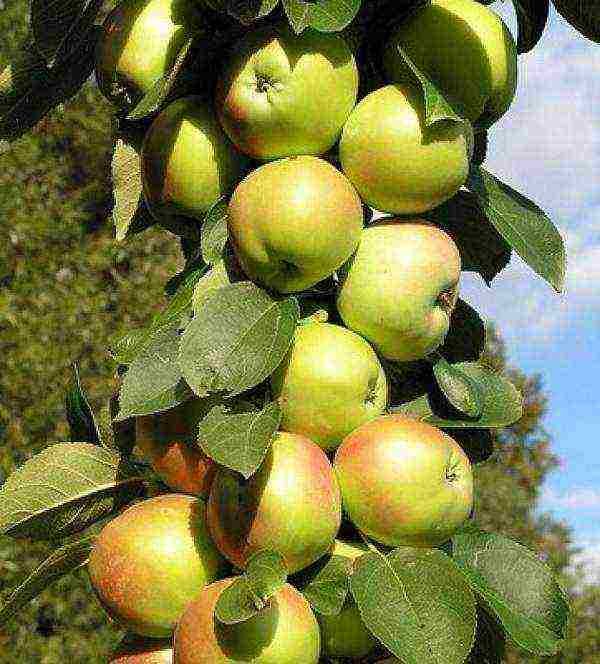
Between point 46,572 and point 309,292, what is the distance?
1.02 ft

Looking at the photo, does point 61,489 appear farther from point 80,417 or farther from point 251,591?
point 251,591

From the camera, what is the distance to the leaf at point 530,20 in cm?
91

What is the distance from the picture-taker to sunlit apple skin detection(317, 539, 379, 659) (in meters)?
0.70

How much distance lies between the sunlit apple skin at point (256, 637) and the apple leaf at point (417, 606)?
0.14 feet

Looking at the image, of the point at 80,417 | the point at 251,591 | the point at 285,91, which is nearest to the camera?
the point at 251,591

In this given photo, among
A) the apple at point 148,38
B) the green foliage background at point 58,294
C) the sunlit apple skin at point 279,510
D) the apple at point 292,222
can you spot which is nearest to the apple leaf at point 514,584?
the sunlit apple skin at point 279,510

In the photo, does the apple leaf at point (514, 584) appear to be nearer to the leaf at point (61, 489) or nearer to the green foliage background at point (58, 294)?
the leaf at point (61, 489)

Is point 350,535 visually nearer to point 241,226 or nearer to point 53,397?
point 241,226

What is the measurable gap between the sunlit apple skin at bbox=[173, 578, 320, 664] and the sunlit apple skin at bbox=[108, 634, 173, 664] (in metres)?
0.06

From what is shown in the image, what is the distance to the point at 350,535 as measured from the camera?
760 millimetres

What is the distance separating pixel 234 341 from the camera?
2.29ft

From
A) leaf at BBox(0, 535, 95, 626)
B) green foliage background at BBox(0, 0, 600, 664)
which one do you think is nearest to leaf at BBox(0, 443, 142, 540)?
leaf at BBox(0, 535, 95, 626)

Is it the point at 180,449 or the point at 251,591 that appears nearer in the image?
the point at 251,591

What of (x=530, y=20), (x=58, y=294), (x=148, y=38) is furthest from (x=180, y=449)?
(x=58, y=294)
